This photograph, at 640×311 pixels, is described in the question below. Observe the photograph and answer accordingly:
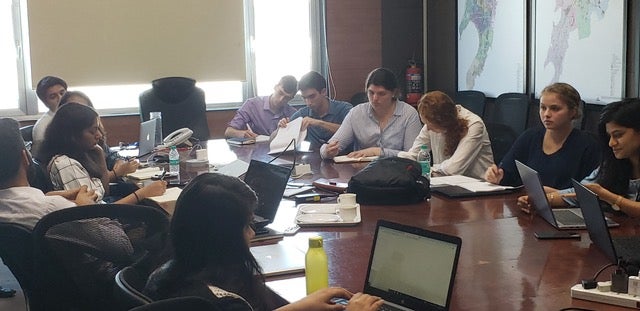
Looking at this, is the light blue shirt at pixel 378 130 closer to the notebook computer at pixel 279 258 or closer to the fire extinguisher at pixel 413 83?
the notebook computer at pixel 279 258

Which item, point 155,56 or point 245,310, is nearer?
point 245,310

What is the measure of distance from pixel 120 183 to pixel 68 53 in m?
2.81

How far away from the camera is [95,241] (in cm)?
229

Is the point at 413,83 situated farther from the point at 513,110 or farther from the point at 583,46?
the point at 583,46

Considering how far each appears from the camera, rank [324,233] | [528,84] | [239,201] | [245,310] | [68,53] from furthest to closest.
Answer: [68,53] → [528,84] → [324,233] → [239,201] → [245,310]

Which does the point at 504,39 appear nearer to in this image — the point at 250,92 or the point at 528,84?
the point at 528,84

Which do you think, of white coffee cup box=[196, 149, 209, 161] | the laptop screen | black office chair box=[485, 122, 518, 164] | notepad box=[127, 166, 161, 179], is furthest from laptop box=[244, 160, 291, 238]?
black office chair box=[485, 122, 518, 164]

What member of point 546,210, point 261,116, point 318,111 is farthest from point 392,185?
point 261,116

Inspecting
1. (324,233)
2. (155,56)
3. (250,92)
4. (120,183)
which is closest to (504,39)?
(250,92)

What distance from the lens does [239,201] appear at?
6.06 feet

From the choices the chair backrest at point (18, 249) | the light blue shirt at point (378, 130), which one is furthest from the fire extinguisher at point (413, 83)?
the chair backrest at point (18, 249)

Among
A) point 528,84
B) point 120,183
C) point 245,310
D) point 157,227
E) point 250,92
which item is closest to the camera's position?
point 245,310

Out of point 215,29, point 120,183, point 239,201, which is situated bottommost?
point 120,183

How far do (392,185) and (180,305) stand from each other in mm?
2002
